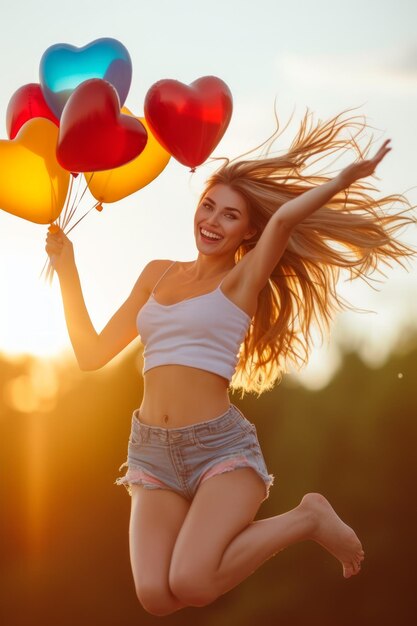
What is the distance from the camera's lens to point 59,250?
18.9 ft

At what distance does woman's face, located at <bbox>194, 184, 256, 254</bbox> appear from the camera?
5637 mm

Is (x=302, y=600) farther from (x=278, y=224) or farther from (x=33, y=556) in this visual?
(x=278, y=224)

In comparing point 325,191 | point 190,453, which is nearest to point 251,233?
point 325,191

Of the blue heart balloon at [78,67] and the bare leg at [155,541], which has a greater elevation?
the blue heart balloon at [78,67]

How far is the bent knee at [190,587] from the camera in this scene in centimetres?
Result: 512

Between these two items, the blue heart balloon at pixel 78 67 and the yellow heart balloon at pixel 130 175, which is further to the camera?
the yellow heart balloon at pixel 130 175

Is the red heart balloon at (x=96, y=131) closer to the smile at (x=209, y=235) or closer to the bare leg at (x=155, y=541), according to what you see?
the smile at (x=209, y=235)

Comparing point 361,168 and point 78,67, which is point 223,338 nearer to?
point 361,168

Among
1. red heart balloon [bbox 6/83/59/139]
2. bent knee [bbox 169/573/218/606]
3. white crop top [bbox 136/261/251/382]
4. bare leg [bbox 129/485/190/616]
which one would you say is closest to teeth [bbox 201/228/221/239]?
white crop top [bbox 136/261/251/382]

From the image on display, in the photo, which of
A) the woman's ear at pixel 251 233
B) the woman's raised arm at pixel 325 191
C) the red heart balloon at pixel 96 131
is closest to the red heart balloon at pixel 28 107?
the red heart balloon at pixel 96 131

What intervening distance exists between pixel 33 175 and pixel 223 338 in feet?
3.88

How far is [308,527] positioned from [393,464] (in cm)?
1423

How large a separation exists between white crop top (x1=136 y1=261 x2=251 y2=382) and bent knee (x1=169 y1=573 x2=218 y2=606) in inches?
33.9

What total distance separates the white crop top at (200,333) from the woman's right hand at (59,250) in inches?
21.2
